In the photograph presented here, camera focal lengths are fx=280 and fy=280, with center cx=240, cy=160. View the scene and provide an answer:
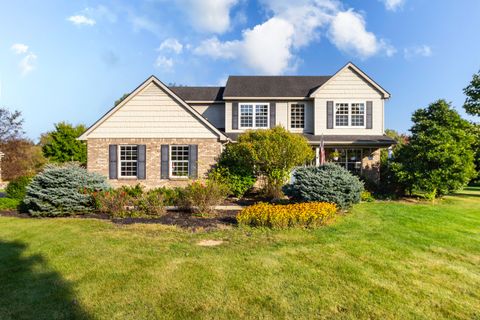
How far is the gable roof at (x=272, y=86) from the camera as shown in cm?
1933

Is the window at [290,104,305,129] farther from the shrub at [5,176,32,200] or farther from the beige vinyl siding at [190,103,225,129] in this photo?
the shrub at [5,176,32,200]

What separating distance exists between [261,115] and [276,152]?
6.43 meters

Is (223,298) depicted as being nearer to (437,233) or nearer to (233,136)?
(437,233)

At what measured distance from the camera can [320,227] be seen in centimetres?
866

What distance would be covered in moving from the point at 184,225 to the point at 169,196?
357 cm

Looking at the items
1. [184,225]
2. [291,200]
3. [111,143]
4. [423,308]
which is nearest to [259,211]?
[184,225]

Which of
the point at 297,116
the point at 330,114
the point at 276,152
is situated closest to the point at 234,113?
the point at 297,116

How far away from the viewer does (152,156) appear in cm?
1644

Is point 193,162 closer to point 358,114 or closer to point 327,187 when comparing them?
point 327,187

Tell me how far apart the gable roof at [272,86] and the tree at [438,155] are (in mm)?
7371

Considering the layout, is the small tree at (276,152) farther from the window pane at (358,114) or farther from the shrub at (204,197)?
the window pane at (358,114)

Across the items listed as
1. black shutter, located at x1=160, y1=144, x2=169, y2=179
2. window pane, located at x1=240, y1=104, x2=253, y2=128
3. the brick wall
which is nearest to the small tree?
the brick wall

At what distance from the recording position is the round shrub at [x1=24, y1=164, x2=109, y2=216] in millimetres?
10789

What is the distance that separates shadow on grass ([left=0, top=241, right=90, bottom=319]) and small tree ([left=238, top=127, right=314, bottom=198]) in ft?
31.4
